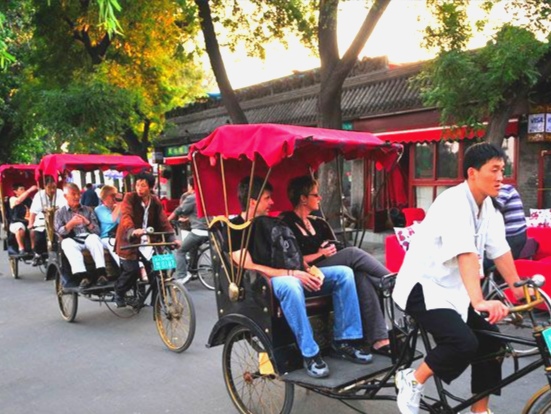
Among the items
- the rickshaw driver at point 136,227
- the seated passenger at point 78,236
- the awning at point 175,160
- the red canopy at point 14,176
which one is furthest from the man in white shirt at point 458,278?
the awning at point 175,160

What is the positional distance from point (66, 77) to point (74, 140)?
2372 mm

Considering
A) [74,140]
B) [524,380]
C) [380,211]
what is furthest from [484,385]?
[74,140]

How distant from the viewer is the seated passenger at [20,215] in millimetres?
9539

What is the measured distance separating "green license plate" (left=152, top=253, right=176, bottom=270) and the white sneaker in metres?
3.15

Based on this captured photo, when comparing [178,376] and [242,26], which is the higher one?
[242,26]

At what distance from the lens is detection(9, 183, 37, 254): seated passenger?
9.54 m

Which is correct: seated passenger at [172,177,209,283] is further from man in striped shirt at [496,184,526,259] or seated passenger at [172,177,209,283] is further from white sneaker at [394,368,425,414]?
white sneaker at [394,368,425,414]

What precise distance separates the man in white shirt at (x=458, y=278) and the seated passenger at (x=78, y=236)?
4.33m

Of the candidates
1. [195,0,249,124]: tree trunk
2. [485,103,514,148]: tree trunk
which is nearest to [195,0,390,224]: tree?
[195,0,249,124]: tree trunk

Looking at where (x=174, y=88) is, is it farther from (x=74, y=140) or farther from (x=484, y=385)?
(x=484, y=385)

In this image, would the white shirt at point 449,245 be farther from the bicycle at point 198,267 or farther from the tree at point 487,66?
the bicycle at point 198,267

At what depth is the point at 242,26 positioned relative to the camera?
38.2 feet

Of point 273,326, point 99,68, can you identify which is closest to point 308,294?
point 273,326

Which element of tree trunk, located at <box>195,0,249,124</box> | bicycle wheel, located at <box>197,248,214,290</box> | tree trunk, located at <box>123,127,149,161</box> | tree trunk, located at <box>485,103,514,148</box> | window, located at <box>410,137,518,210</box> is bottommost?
bicycle wheel, located at <box>197,248,214,290</box>
